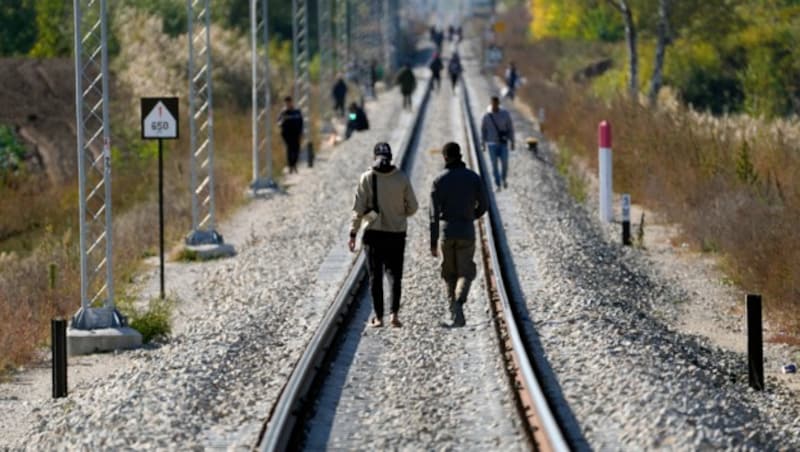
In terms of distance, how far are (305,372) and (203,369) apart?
1238 millimetres

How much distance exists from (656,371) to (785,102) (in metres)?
42.5

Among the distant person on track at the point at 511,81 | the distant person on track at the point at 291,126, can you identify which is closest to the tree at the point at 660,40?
the distant person on track at the point at 511,81

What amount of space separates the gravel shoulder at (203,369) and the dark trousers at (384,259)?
83 cm

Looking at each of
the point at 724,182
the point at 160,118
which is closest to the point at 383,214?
the point at 160,118

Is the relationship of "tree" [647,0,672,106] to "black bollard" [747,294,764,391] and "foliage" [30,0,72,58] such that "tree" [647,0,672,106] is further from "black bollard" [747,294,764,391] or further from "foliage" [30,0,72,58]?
"black bollard" [747,294,764,391]

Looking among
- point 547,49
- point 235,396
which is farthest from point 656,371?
point 547,49

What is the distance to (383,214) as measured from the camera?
16266mm

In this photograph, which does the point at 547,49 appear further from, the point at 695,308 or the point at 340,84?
the point at 695,308

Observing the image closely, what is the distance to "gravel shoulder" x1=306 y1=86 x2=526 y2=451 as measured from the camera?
11695 millimetres

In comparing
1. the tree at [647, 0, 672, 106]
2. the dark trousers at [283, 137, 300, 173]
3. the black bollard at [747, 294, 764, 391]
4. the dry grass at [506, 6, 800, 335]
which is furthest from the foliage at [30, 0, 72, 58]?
the black bollard at [747, 294, 764, 391]

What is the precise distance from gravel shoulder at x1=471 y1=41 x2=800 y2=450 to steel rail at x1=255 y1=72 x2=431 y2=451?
194 cm

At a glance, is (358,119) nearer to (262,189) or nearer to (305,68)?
(262,189)

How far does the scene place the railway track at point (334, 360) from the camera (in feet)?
37.3

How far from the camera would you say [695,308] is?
2030 cm
